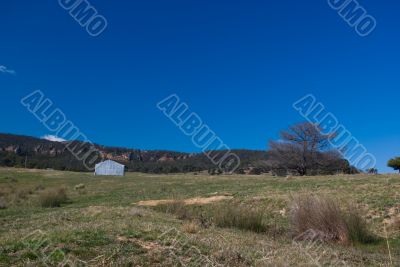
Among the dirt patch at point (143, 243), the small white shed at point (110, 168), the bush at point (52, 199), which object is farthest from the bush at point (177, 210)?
the small white shed at point (110, 168)

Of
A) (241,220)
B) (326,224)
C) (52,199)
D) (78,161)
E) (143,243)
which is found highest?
(326,224)

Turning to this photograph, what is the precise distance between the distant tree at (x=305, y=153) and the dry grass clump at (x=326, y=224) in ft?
173

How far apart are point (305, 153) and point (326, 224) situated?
176ft

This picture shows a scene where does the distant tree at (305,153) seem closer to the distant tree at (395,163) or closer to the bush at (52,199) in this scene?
the distant tree at (395,163)

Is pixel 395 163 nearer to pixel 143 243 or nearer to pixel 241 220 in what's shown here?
pixel 241 220

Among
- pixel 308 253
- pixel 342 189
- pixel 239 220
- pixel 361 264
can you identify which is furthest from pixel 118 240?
pixel 342 189

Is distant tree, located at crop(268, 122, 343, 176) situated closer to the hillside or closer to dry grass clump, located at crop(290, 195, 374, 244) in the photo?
the hillside

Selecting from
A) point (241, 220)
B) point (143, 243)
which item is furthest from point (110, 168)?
point (143, 243)

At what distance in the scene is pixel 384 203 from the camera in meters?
19.3

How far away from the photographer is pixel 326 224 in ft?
44.9

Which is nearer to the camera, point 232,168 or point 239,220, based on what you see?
point 239,220

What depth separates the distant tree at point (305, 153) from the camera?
218 ft

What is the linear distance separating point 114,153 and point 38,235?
143 m

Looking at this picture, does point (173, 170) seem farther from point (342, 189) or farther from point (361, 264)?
point (361, 264)
